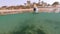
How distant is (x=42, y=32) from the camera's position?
665cm

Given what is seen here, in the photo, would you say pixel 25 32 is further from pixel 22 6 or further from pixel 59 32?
pixel 22 6

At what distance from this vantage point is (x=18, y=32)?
6.85 metres

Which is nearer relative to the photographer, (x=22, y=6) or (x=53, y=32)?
(x=53, y=32)

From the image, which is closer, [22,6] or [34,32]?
[34,32]

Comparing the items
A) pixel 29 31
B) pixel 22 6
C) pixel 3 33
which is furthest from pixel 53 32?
pixel 22 6

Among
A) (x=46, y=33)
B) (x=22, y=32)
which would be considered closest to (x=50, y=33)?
(x=46, y=33)

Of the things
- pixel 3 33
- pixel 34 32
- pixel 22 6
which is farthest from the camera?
Result: pixel 22 6

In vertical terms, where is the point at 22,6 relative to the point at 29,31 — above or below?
below

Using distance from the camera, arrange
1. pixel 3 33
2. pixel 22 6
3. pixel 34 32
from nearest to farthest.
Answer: pixel 34 32 → pixel 3 33 → pixel 22 6

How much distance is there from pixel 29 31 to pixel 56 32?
1.24 m

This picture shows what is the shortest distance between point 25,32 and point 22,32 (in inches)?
5.4

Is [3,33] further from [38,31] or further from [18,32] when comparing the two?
[38,31]

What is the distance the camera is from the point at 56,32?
6.95 meters

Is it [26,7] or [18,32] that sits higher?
[18,32]
